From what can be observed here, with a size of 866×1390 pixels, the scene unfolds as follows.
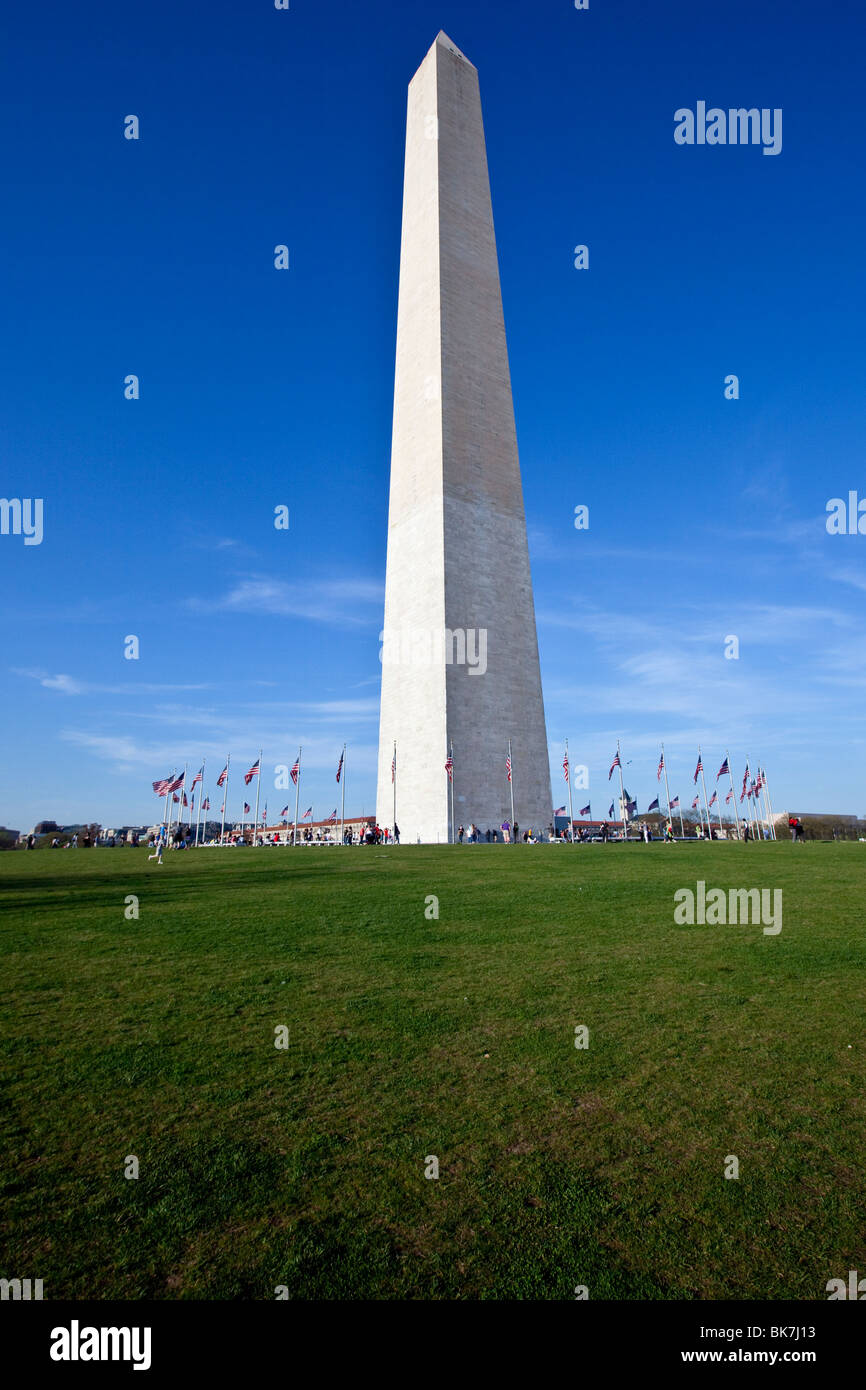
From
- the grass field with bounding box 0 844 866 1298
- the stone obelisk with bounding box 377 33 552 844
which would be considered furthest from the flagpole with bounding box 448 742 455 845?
the grass field with bounding box 0 844 866 1298

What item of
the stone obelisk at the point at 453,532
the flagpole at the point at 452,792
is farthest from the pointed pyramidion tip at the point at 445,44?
the flagpole at the point at 452,792

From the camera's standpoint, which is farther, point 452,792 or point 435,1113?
point 452,792

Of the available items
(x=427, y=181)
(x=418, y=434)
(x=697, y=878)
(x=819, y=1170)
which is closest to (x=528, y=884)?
(x=697, y=878)

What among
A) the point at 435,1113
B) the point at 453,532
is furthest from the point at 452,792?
the point at 435,1113

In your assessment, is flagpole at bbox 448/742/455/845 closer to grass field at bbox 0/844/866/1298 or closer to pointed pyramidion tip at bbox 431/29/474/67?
grass field at bbox 0/844/866/1298

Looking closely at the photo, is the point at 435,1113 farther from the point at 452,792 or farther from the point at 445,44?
the point at 445,44

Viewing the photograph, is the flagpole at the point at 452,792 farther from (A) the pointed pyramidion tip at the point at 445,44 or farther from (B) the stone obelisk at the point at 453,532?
(A) the pointed pyramidion tip at the point at 445,44

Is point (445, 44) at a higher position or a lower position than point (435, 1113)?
higher
